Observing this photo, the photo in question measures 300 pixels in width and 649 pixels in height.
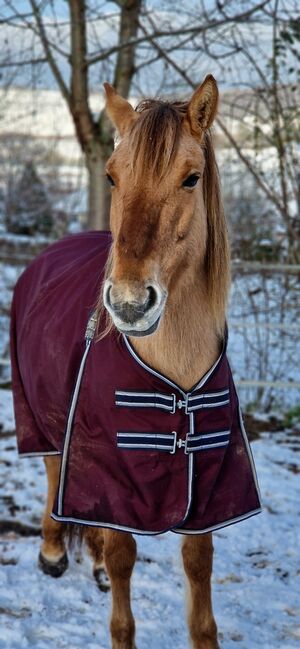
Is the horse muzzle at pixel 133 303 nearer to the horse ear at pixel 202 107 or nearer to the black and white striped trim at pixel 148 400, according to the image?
the black and white striped trim at pixel 148 400

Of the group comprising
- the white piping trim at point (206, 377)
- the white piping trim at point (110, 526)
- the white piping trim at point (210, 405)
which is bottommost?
the white piping trim at point (110, 526)

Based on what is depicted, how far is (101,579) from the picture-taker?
335 centimetres

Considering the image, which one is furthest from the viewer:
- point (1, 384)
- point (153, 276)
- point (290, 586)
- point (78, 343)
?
point (1, 384)

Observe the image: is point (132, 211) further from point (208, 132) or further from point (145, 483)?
point (145, 483)

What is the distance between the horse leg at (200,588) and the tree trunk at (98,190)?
444cm

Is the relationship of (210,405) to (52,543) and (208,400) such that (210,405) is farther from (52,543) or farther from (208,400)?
(52,543)

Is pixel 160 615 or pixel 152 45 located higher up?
pixel 152 45

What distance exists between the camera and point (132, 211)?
208cm

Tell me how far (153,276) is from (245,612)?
1.79 meters

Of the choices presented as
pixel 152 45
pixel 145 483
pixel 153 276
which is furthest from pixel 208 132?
pixel 152 45

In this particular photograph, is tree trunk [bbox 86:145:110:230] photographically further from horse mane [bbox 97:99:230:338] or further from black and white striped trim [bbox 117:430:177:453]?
black and white striped trim [bbox 117:430:177:453]

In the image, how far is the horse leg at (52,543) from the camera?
345cm

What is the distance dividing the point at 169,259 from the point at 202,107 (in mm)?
536

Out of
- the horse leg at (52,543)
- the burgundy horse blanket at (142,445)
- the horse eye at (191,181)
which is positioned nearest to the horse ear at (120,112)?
the horse eye at (191,181)
